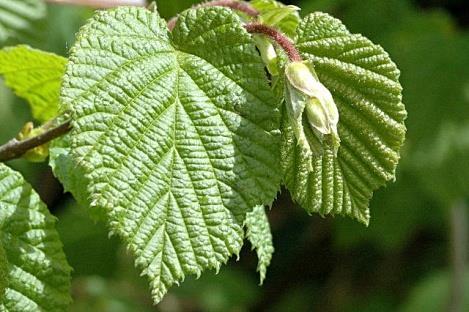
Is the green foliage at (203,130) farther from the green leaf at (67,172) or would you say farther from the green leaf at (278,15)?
the green leaf at (67,172)

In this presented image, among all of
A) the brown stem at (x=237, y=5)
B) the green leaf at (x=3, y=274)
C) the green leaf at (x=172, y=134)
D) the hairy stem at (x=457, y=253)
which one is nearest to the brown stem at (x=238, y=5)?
the brown stem at (x=237, y=5)

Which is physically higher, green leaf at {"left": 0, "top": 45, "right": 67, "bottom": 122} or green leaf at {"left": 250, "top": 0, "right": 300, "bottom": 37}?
green leaf at {"left": 250, "top": 0, "right": 300, "bottom": 37}

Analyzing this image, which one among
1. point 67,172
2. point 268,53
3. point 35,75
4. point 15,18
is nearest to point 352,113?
point 268,53

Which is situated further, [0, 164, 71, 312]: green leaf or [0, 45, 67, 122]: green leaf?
[0, 45, 67, 122]: green leaf

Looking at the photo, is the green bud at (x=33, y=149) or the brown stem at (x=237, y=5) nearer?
the brown stem at (x=237, y=5)

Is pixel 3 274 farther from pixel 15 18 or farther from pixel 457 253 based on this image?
pixel 457 253

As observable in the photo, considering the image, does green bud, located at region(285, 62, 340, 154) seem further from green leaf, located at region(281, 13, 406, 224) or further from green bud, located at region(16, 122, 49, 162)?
green bud, located at region(16, 122, 49, 162)

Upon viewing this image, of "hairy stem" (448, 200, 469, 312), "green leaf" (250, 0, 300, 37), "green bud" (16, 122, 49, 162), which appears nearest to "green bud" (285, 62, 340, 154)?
"green leaf" (250, 0, 300, 37)
